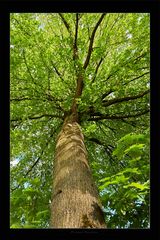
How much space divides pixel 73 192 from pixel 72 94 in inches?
98.6

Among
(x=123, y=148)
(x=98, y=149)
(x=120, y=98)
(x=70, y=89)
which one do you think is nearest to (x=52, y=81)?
(x=70, y=89)

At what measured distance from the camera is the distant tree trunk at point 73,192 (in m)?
2.41

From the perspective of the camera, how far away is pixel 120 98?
16.9 ft

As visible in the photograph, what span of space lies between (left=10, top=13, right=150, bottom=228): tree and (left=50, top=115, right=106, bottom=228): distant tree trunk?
0.06ft

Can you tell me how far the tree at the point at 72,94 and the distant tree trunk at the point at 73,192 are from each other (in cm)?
2

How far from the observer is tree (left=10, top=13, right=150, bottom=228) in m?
3.88

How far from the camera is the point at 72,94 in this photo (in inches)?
198

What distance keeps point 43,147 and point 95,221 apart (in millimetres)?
3726
